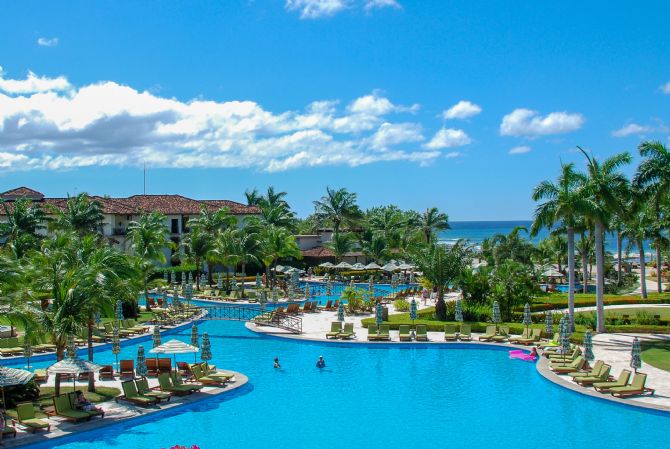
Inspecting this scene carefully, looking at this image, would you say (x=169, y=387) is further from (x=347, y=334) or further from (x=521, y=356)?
(x=521, y=356)

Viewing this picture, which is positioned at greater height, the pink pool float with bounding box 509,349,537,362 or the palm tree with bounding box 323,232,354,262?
the palm tree with bounding box 323,232,354,262

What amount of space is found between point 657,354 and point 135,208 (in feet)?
158

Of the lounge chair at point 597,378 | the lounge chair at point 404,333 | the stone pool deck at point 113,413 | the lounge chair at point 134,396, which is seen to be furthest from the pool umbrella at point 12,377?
the lounge chair at point 597,378

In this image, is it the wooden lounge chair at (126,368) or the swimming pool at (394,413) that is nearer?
the swimming pool at (394,413)

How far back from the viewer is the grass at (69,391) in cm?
1886

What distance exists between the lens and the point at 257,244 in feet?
163

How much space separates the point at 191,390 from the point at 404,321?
16.0 metres

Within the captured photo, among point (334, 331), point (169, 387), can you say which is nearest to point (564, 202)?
point (334, 331)

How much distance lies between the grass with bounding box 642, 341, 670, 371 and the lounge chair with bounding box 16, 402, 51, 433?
20291 mm

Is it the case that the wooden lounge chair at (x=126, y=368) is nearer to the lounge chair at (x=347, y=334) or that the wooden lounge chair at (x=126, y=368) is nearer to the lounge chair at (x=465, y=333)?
the lounge chair at (x=347, y=334)

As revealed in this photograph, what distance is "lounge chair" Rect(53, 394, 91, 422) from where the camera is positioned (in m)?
Result: 18.1

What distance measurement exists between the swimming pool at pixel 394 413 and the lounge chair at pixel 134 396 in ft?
2.45

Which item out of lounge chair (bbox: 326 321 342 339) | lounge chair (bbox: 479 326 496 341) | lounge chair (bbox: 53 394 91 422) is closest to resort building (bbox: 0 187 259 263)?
lounge chair (bbox: 326 321 342 339)

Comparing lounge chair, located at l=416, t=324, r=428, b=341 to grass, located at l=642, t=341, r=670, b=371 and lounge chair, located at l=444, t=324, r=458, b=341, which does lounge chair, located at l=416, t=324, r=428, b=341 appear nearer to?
lounge chair, located at l=444, t=324, r=458, b=341
